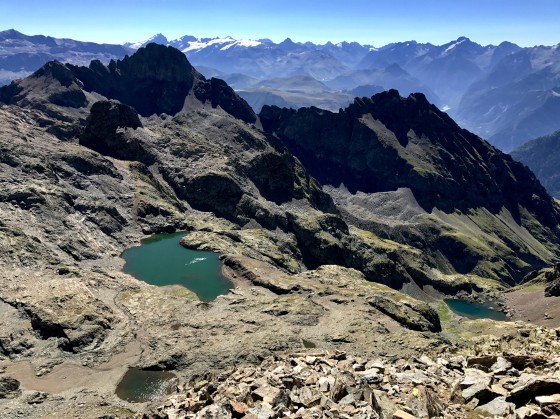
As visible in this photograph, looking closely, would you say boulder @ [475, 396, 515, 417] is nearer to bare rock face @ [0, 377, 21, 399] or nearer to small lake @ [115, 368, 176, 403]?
small lake @ [115, 368, 176, 403]

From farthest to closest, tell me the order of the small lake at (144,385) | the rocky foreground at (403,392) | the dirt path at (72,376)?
1. the dirt path at (72,376)
2. the small lake at (144,385)
3. the rocky foreground at (403,392)

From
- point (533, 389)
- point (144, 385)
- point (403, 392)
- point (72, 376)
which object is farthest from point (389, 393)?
point (72, 376)

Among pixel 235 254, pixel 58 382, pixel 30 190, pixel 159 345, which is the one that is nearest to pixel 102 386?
pixel 58 382

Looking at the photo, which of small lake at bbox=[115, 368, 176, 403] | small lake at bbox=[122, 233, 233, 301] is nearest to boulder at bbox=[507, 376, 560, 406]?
small lake at bbox=[115, 368, 176, 403]

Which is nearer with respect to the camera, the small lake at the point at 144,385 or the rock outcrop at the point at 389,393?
the rock outcrop at the point at 389,393

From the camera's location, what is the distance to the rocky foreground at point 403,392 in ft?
128

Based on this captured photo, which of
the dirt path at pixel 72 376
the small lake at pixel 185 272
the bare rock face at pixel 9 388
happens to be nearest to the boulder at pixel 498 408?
the dirt path at pixel 72 376

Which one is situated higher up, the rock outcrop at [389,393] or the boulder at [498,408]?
the boulder at [498,408]

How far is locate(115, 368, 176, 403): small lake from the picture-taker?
9625cm

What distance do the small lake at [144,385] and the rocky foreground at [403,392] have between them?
40893mm

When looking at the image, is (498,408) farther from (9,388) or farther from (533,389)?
(9,388)

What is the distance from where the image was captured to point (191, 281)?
17362 cm

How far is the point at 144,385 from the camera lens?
10125 centimetres

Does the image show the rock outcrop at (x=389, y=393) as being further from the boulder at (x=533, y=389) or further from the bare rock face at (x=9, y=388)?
the bare rock face at (x=9, y=388)
